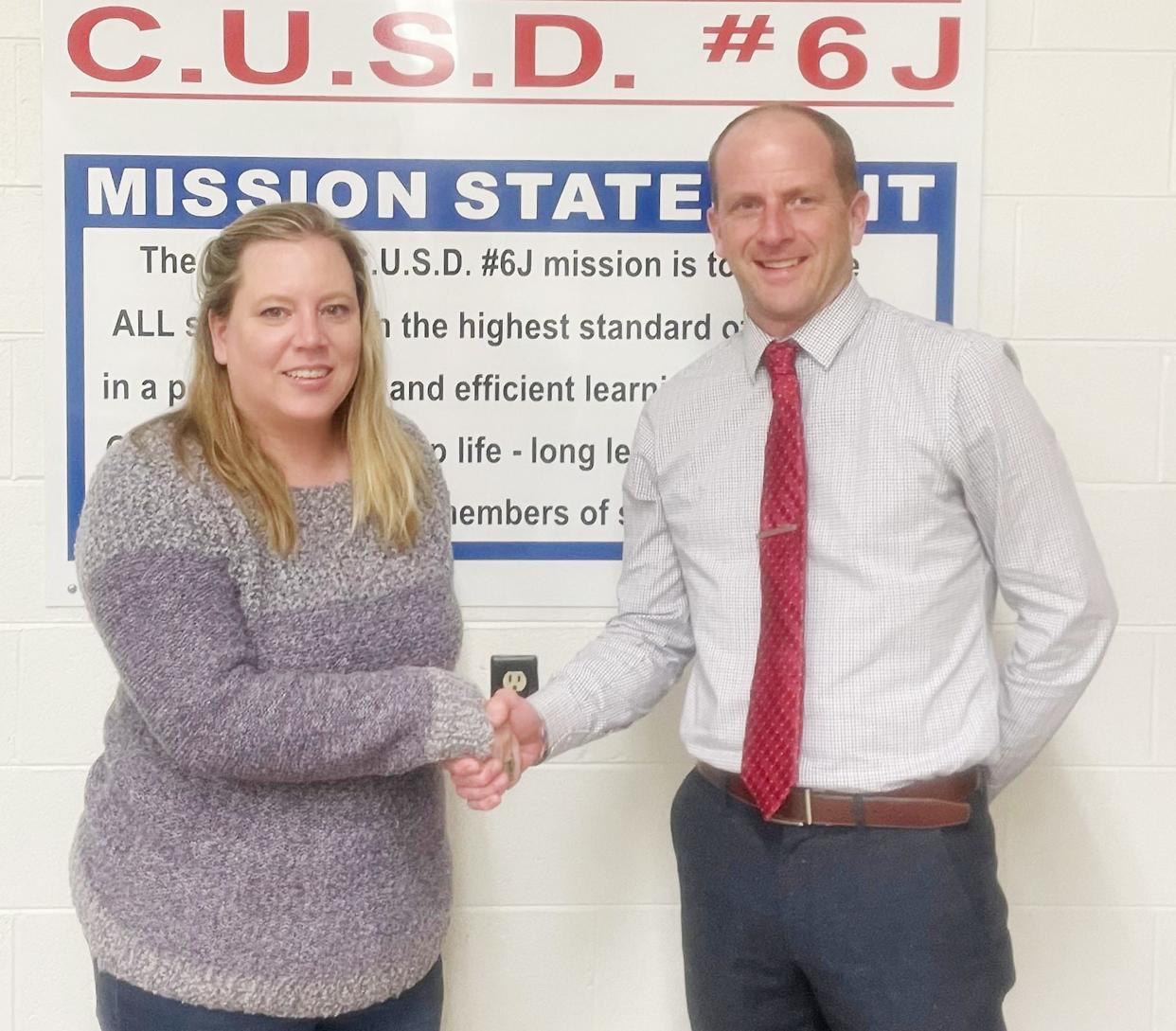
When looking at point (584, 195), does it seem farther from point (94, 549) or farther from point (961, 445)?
point (94, 549)

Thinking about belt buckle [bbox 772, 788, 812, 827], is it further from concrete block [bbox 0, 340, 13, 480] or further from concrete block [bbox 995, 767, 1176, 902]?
concrete block [bbox 0, 340, 13, 480]

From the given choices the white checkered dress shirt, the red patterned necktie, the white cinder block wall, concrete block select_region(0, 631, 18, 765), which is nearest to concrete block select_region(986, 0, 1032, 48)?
the white cinder block wall

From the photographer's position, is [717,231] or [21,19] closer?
[717,231]

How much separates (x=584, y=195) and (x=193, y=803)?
3.59 ft

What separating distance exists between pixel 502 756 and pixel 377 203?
2.96ft

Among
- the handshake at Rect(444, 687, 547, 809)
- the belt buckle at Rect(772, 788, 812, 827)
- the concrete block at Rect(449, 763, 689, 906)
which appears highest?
the handshake at Rect(444, 687, 547, 809)

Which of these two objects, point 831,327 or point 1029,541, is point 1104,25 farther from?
point 1029,541

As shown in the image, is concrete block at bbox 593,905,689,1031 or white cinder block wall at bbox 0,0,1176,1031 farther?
concrete block at bbox 593,905,689,1031

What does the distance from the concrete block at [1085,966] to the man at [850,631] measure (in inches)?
23.3

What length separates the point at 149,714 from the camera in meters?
1.27

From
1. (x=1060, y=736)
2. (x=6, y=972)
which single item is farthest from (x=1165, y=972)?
(x=6, y=972)

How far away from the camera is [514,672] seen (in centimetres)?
196

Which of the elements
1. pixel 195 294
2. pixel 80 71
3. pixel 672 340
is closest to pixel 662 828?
pixel 672 340

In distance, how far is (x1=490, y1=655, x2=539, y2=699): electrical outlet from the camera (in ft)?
6.43
